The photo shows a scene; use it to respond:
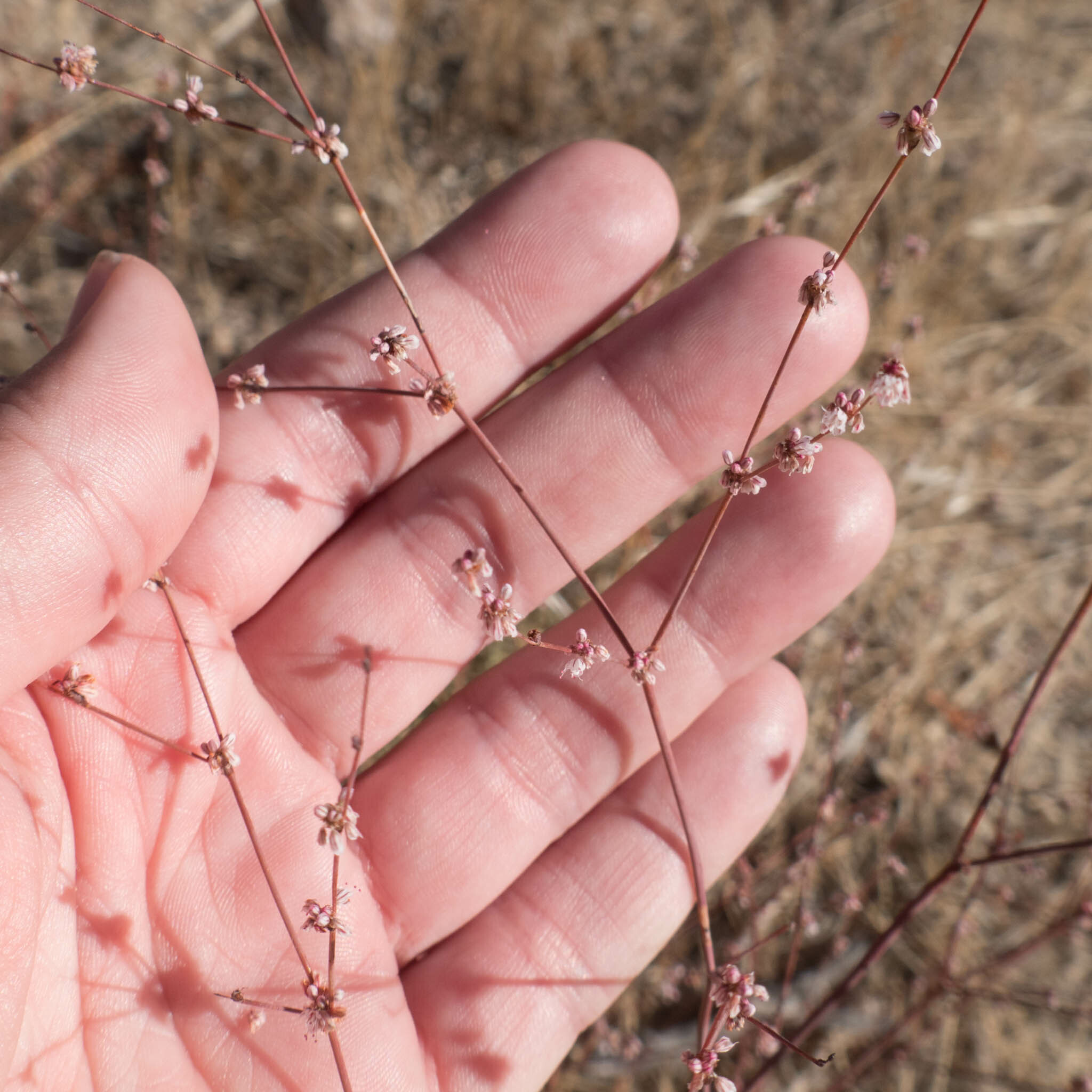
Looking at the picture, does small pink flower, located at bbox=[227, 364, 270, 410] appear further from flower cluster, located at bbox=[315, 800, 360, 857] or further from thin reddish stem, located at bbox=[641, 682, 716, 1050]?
thin reddish stem, located at bbox=[641, 682, 716, 1050]

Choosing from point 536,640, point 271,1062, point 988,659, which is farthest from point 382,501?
point 988,659

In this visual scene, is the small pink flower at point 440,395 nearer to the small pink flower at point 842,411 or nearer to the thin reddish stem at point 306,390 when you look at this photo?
the thin reddish stem at point 306,390

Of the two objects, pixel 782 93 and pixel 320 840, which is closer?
pixel 320 840

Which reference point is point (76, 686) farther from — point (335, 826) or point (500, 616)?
point (500, 616)

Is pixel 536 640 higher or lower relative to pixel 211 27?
lower

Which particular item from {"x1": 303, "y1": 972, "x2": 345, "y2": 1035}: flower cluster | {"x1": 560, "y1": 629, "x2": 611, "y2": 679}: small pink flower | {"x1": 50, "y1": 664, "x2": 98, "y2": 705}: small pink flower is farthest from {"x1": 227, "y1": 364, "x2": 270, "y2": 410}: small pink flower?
{"x1": 303, "y1": 972, "x2": 345, "y2": 1035}: flower cluster

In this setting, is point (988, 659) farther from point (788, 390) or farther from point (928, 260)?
point (788, 390)
